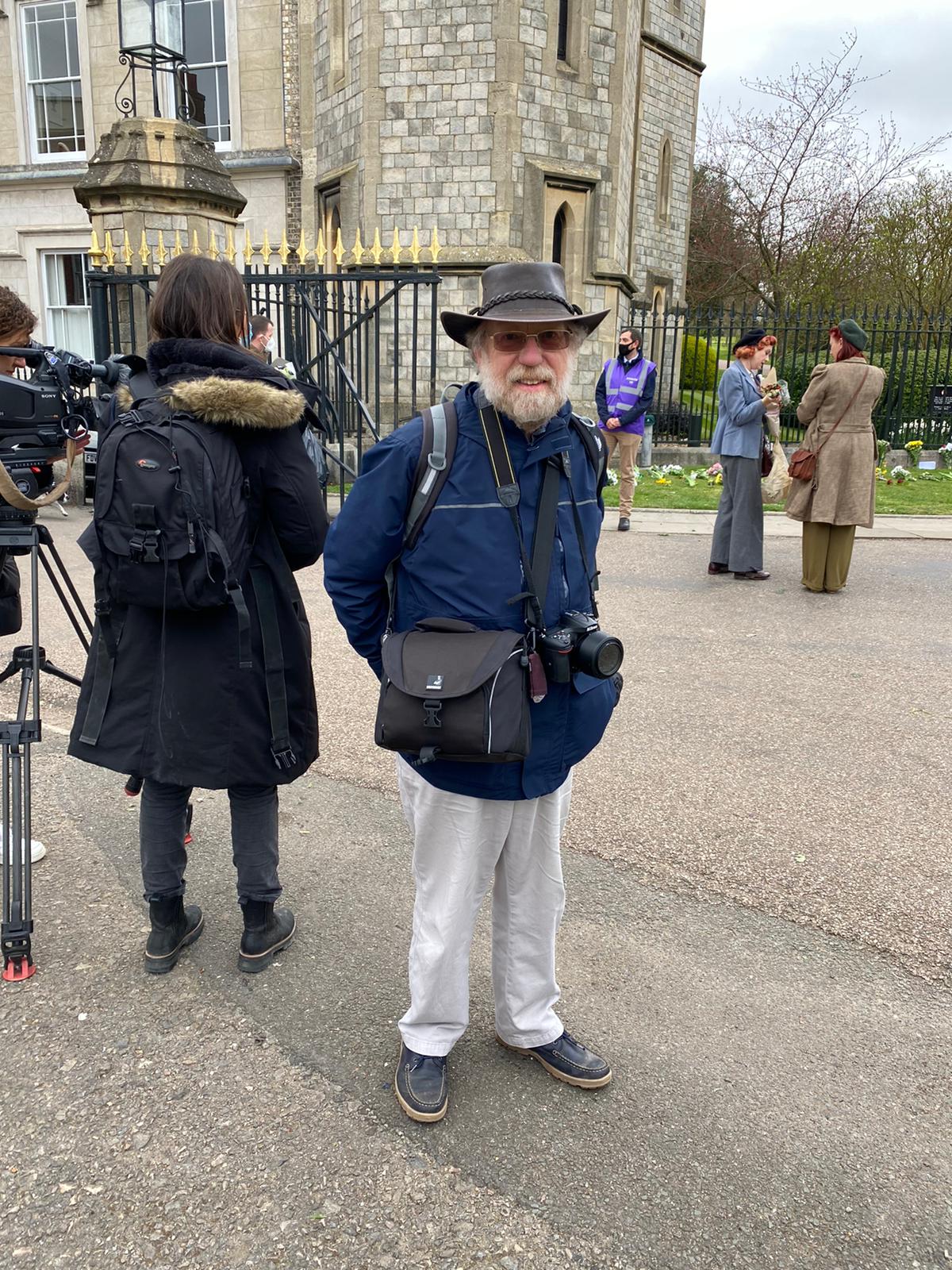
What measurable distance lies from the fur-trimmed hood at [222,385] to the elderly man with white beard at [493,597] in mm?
426

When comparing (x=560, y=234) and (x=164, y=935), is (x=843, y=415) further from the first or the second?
(x=560, y=234)

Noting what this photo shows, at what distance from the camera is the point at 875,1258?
2.12 m

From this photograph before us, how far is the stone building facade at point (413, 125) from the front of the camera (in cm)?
1680

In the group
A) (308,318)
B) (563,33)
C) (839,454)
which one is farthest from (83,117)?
(839,454)

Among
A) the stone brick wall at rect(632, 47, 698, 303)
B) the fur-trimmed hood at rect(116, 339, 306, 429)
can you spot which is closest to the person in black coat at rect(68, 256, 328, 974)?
the fur-trimmed hood at rect(116, 339, 306, 429)

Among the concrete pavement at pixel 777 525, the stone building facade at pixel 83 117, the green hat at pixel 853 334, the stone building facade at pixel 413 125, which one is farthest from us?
the stone building facade at pixel 83 117

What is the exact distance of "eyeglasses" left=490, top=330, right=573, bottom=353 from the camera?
2.37 meters

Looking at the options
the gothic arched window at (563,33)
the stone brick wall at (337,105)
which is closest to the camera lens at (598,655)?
the stone brick wall at (337,105)

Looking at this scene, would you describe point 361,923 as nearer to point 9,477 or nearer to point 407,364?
point 9,477

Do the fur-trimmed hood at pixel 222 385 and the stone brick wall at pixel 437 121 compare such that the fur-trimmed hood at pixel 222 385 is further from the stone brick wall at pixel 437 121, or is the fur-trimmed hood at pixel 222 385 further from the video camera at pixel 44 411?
the stone brick wall at pixel 437 121

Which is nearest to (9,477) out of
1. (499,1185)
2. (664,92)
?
(499,1185)

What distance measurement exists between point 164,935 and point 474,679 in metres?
1.53

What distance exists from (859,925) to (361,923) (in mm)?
1691

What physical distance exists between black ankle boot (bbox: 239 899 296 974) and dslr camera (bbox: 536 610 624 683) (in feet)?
4.36
